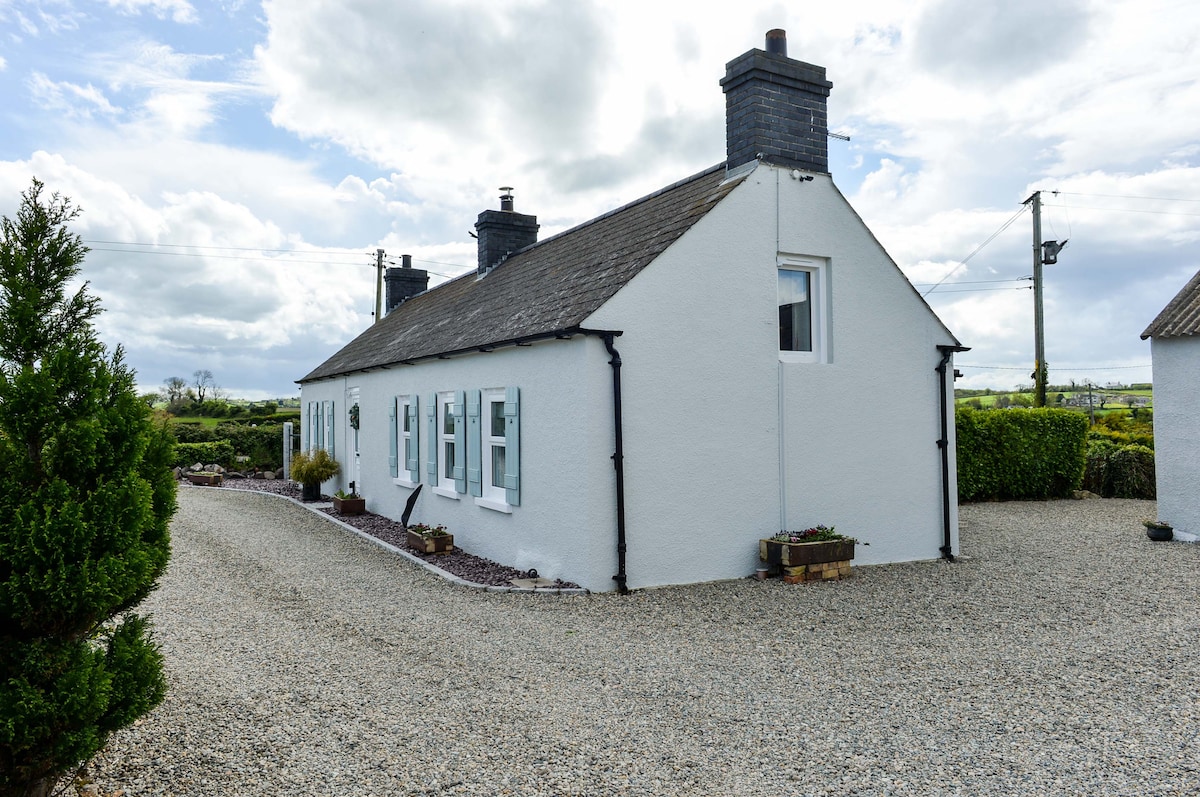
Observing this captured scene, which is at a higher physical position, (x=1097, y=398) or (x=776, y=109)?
(x=776, y=109)

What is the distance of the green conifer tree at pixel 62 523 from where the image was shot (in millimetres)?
3520

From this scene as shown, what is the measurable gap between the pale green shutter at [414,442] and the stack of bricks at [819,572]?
22.6ft

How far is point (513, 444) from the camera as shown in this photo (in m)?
10.1

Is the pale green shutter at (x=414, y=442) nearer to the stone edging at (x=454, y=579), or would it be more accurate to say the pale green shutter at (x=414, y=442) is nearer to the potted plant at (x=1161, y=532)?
the stone edging at (x=454, y=579)

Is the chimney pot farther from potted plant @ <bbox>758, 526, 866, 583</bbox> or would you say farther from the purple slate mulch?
the purple slate mulch

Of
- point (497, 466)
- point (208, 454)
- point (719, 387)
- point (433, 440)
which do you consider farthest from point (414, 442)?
point (208, 454)

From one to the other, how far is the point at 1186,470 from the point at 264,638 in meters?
13.7

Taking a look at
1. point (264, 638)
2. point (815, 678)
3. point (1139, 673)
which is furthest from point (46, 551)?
point (1139, 673)

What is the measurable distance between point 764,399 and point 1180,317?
8050 millimetres

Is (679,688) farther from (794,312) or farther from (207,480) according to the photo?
(207,480)

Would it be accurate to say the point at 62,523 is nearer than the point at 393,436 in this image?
Yes

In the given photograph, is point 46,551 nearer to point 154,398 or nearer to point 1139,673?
point 154,398

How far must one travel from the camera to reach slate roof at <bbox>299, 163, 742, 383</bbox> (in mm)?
9633

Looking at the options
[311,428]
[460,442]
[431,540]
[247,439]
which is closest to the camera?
[431,540]
